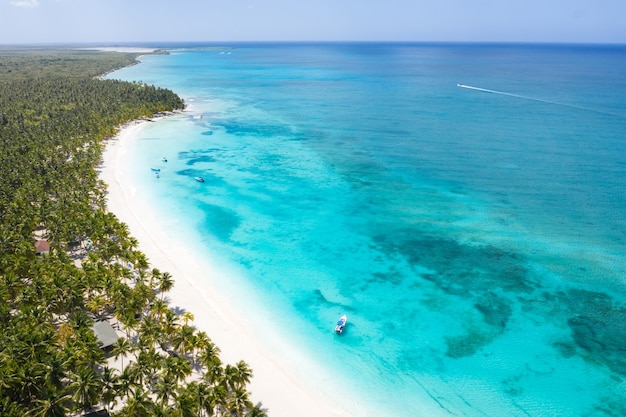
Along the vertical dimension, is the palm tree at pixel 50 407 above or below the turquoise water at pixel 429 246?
above

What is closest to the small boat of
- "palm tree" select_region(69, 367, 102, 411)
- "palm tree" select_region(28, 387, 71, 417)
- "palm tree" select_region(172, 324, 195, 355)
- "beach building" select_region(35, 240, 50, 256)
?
"palm tree" select_region(172, 324, 195, 355)

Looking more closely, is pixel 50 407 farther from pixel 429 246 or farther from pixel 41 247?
pixel 429 246

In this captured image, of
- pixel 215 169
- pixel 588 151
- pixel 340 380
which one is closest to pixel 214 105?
pixel 215 169

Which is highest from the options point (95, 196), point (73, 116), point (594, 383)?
point (73, 116)

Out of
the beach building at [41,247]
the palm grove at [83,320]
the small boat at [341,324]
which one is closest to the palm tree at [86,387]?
the palm grove at [83,320]

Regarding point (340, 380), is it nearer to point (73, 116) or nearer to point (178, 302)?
point (178, 302)

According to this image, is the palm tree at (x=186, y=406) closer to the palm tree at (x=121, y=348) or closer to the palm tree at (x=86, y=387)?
the palm tree at (x=86, y=387)
